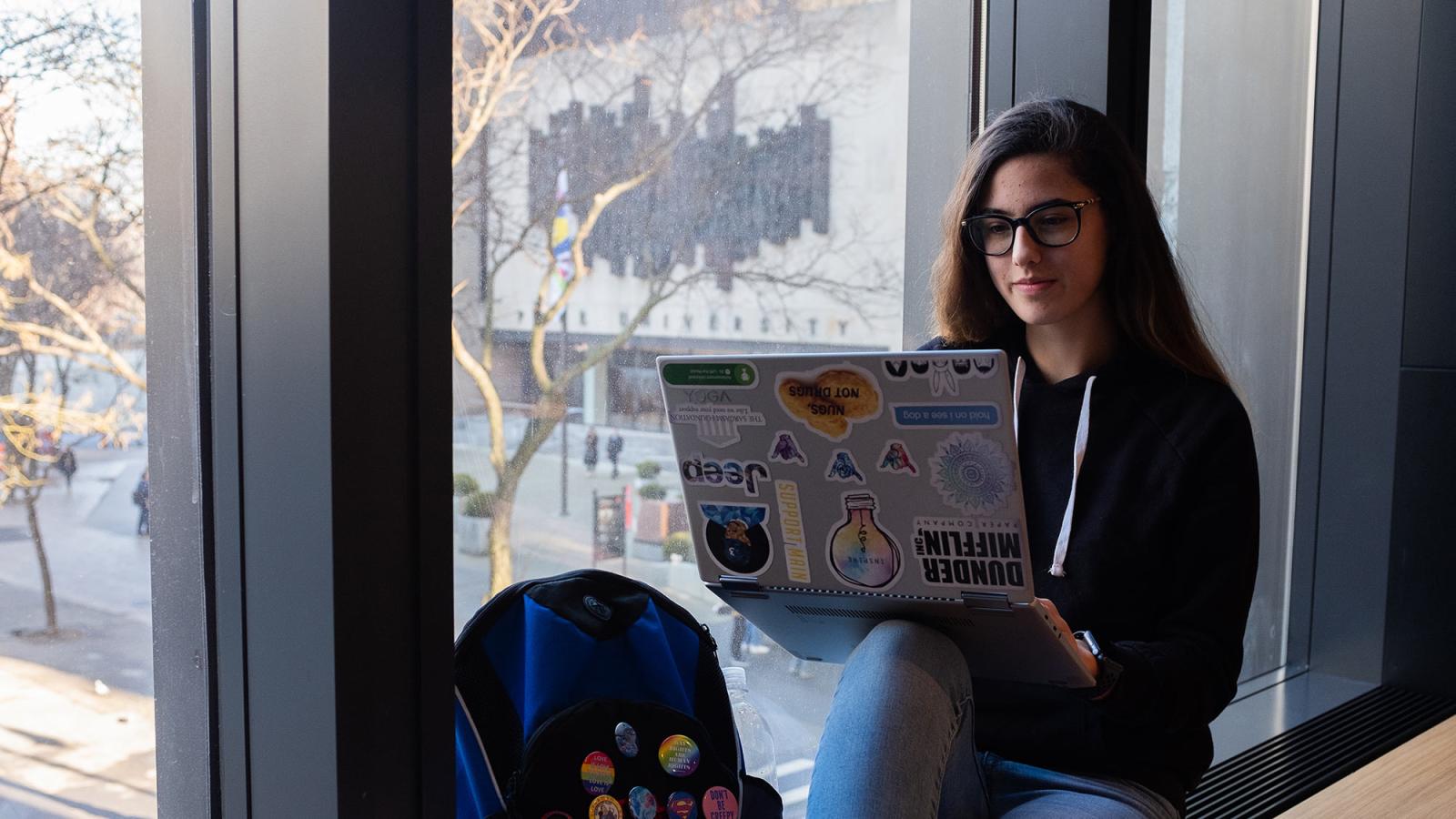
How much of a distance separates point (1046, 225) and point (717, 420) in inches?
22.4

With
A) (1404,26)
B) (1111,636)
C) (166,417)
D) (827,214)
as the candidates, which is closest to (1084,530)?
(1111,636)

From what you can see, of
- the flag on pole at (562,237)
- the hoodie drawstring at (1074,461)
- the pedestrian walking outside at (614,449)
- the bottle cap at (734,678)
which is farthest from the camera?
the bottle cap at (734,678)

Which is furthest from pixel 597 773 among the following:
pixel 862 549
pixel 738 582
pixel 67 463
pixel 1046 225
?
pixel 1046 225

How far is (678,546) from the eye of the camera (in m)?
1.84

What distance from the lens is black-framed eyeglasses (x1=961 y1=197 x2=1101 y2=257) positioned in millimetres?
1537

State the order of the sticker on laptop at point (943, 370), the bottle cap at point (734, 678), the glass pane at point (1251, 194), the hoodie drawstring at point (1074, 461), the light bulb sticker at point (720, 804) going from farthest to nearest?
the glass pane at point (1251, 194) → the bottle cap at point (734, 678) → the hoodie drawstring at point (1074, 461) → the light bulb sticker at point (720, 804) → the sticker on laptop at point (943, 370)

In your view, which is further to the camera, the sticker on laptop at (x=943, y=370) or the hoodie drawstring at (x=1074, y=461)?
the hoodie drawstring at (x=1074, y=461)

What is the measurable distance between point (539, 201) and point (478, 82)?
17 cm

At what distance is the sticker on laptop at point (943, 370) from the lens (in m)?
1.12

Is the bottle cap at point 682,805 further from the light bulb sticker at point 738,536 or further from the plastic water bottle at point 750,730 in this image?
the plastic water bottle at point 750,730

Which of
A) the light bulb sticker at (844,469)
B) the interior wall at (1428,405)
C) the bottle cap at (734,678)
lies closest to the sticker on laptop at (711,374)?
the light bulb sticker at (844,469)

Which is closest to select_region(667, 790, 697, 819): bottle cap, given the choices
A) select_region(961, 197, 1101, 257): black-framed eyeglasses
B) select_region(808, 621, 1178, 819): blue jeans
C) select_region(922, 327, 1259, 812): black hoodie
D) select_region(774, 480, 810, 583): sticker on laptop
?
select_region(808, 621, 1178, 819): blue jeans

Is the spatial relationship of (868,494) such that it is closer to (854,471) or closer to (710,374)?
(854,471)

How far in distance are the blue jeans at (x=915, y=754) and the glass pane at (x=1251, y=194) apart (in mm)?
1736
